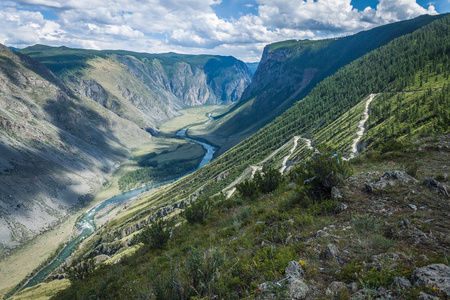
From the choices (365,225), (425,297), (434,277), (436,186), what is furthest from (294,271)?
(436,186)

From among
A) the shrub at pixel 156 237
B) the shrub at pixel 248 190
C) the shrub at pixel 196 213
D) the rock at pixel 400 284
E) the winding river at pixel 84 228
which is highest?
the rock at pixel 400 284

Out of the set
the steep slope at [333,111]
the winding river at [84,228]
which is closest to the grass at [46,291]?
the steep slope at [333,111]

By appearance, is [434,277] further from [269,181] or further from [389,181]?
[269,181]

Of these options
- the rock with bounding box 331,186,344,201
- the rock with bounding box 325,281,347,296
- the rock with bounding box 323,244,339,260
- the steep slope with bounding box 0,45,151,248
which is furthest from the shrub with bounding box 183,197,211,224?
the steep slope with bounding box 0,45,151,248

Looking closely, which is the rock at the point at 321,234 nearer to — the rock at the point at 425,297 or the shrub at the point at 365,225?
the shrub at the point at 365,225

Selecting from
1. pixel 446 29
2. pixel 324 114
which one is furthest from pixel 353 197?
pixel 446 29
